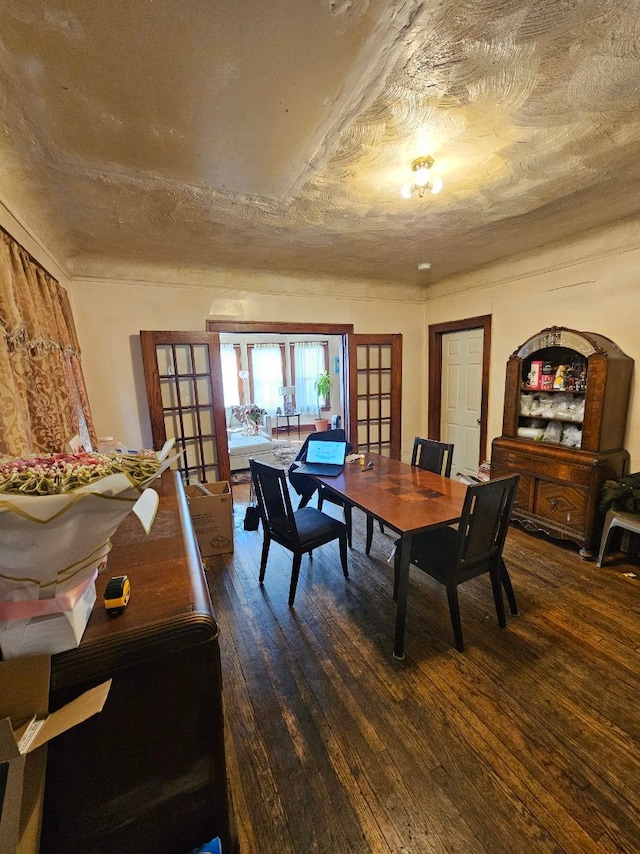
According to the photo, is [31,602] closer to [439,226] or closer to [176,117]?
[176,117]

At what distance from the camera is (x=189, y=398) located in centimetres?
363

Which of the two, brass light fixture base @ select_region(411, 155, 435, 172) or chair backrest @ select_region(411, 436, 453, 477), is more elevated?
brass light fixture base @ select_region(411, 155, 435, 172)

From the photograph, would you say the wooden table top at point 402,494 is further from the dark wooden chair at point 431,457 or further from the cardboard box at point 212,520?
the cardboard box at point 212,520

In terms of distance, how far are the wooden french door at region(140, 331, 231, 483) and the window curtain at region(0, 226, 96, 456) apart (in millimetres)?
875

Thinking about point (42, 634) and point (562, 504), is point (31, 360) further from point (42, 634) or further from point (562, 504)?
point (562, 504)

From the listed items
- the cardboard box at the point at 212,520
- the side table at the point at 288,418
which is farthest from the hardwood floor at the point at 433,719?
the side table at the point at 288,418

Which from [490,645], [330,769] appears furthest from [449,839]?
[490,645]

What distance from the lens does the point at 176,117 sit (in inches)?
54.0

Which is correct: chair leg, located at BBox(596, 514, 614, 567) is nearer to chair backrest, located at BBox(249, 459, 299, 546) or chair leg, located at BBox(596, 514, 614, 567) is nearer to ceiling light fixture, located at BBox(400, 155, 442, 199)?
chair backrest, located at BBox(249, 459, 299, 546)

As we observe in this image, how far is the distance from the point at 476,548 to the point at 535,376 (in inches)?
78.7

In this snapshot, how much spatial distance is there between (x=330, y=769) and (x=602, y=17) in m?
2.69

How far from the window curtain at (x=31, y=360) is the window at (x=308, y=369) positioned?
6496 millimetres

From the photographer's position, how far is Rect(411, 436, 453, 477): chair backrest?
2.73 m

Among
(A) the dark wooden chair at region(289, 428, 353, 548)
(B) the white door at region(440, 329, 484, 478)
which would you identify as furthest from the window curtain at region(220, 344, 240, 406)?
(A) the dark wooden chair at region(289, 428, 353, 548)
